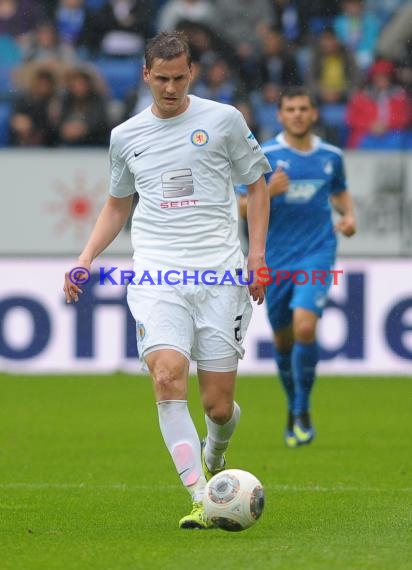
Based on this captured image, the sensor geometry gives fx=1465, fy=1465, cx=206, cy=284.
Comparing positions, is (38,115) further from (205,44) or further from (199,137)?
(199,137)

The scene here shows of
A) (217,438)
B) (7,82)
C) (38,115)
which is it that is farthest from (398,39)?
(217,438)

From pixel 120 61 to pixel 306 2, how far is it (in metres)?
2.50

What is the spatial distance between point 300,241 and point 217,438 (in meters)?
3.67

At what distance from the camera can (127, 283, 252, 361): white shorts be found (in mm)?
6469

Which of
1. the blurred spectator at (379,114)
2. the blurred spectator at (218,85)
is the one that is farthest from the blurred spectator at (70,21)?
the blurred spectator at (379,114)

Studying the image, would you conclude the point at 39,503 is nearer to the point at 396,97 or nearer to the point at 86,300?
the point at 86,300

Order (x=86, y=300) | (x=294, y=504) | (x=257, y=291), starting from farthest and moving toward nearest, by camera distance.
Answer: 1. (x=86, y=300)
2. (x=294, y=504)
3. (x=257, y=291)

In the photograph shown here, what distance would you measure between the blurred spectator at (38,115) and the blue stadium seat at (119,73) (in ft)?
4.07

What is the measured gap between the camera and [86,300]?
1534 cm

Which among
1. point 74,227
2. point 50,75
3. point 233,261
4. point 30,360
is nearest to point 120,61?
point 50,75

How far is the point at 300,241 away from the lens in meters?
10.5

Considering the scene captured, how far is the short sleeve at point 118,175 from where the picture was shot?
6828 millimetres

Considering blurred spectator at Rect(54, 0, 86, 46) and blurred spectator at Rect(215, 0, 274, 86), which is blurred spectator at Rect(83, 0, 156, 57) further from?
blurred spectator at Rect(215, 0, 274, 86)

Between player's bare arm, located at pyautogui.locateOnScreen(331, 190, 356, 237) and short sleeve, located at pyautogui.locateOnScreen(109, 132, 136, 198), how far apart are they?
142 inches
